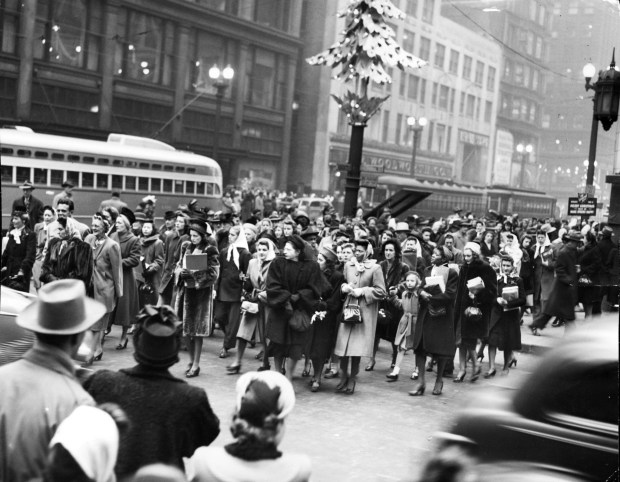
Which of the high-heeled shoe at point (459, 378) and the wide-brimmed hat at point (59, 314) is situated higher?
the wide-brimmed hat at point (59, 314)

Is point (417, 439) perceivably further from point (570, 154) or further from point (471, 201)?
point (570, 154)

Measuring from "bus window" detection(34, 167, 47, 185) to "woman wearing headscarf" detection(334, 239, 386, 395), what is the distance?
1674 centimetres

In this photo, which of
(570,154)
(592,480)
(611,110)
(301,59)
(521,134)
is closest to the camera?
(592,480)

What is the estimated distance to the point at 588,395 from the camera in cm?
385

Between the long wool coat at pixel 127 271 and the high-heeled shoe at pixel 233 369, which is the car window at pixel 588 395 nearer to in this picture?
the high-heeled shoe at pixel 233 369

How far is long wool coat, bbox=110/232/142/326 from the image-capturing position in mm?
11156

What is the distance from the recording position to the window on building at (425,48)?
39031mm

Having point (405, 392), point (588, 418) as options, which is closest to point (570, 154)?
point (405, 392)

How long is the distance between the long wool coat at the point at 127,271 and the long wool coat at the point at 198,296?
983mm

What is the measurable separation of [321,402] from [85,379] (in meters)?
5.72

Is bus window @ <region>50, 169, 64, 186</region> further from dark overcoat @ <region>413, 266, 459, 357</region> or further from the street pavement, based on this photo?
dark overcoat @ <region>413, 266, 459, 357</region>

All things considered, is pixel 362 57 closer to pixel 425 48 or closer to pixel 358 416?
pixel 358 416

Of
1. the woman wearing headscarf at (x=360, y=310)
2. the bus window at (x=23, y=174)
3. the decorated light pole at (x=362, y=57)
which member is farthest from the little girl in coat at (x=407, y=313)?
the bus window at (x=23, y=174)

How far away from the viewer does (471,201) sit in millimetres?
45906
